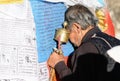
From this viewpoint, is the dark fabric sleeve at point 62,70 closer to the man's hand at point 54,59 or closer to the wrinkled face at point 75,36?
the man's hand at point 54,59

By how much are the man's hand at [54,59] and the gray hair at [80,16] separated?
244 mm

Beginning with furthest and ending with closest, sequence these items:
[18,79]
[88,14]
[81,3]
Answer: [81,3], [88,14], [18,79]

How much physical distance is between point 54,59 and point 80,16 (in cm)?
37

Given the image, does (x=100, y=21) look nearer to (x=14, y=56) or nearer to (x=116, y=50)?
(x=14, y=56)

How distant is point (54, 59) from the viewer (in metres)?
3.15

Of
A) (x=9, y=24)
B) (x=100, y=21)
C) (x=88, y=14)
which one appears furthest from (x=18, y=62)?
(x=100, y=21)

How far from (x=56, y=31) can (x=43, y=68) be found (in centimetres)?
30

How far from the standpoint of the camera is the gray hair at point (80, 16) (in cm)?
315

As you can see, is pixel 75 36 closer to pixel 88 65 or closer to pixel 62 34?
pixel 62 34

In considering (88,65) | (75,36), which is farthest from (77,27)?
(88,65)

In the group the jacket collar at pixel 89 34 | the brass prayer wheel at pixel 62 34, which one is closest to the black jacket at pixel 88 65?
the jacket collar at pixel 89 34

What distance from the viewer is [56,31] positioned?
10.6 ft

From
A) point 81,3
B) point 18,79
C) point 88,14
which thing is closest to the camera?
point 18,79

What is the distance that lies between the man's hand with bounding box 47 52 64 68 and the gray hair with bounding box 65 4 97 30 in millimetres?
244
